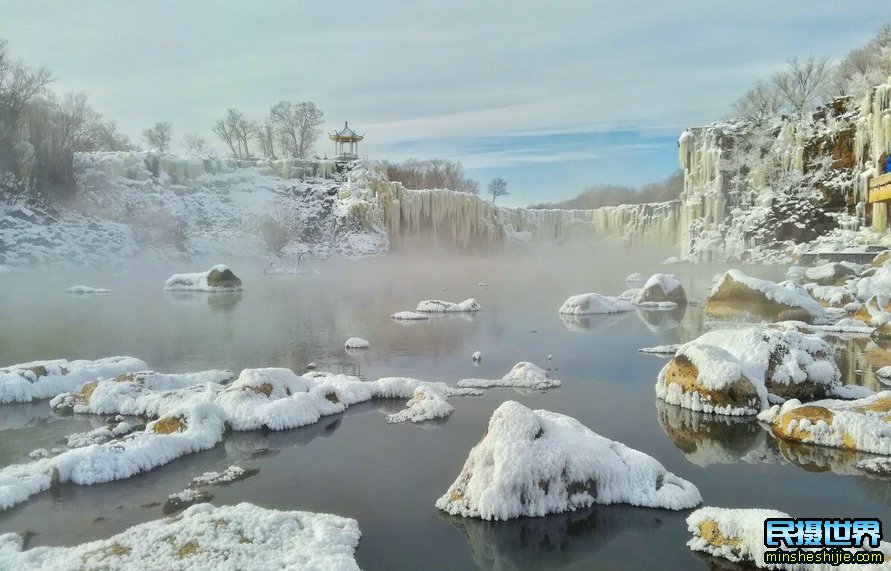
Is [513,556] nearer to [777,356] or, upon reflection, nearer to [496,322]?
[777,356]

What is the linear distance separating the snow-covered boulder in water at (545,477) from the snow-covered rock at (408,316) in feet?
39.9

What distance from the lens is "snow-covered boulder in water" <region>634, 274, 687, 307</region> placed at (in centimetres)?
2114

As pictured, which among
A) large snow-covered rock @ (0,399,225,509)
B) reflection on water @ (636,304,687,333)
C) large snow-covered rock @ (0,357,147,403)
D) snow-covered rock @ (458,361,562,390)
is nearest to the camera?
large snow-covered rock @ (0,399,225,509)

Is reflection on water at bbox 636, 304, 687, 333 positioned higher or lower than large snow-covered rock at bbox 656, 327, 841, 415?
lower

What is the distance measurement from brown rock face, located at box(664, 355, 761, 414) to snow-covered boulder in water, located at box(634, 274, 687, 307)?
39.6ft

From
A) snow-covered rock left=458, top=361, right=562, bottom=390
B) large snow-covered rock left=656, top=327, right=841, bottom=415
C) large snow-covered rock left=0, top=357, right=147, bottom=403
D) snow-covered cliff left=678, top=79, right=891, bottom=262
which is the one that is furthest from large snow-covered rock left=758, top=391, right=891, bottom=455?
snow-covered cliff left=678, top=79, right=891, bottom=262

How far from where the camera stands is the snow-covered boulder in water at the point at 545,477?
578 centimetres

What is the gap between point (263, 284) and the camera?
102 feet

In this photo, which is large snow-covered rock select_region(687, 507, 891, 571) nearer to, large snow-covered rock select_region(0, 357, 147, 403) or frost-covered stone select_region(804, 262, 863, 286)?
large snow-covered rock select_region(0, 357, 147, 403)

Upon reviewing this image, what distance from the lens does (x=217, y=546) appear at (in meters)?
4.92

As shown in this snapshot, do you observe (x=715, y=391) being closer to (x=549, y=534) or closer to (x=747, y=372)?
(x=747, y=372)

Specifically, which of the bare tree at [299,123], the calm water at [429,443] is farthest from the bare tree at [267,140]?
the calm water at [429,443]

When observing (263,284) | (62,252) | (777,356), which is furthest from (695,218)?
(62,252)

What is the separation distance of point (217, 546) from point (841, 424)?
6.85m
